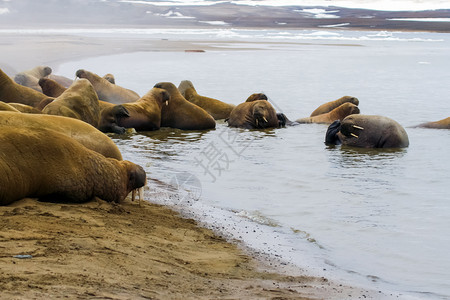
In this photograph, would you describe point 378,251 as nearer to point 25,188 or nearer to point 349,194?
point 349,194

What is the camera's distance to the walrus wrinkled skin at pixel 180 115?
13094mm

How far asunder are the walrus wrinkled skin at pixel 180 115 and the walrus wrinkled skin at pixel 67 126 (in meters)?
6.54

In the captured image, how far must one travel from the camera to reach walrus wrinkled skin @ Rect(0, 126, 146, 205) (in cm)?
510

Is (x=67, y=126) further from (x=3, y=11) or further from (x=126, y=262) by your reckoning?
(x=3, y=11)

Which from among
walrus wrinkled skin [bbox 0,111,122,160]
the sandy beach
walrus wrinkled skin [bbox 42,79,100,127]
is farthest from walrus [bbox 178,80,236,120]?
the sandy beach

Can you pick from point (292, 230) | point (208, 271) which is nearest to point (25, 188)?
point (208, 271)

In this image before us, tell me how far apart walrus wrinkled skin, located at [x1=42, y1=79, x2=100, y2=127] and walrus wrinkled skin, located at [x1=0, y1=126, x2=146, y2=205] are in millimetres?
3234

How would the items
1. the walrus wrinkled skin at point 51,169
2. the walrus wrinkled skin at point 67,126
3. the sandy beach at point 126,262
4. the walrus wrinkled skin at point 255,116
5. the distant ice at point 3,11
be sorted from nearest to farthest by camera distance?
the sandy beach at point 126,262
the walrus wrinkled skin at point 51,169
the walrus wrinkled skin at point 67,126
the walrus wrinkled skin at point 255,116
the distant ice at point 3,11

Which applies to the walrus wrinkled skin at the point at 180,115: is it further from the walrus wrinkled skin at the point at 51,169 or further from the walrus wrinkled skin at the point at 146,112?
the walrus wrinkled skin at the point at 51,169

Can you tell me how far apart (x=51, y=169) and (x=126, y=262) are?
1.34m

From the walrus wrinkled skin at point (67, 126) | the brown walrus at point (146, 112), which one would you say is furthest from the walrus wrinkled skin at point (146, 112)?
the walrus wrinkled skin at point (67, 126)

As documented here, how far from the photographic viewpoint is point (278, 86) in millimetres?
24906

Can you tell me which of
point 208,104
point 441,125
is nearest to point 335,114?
point 441,125

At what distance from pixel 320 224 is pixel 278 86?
60.9 feet
